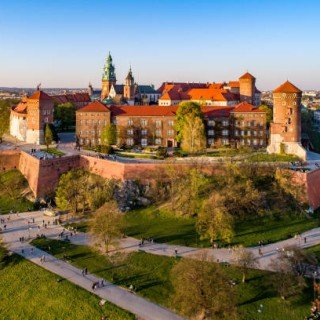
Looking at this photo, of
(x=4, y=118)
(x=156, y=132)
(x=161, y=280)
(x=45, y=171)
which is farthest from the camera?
(x=4, y=118)

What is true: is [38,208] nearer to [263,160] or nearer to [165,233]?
[165,233]

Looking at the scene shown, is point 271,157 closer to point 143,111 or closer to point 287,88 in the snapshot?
point 287,88

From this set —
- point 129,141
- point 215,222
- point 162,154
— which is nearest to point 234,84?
point 129,141

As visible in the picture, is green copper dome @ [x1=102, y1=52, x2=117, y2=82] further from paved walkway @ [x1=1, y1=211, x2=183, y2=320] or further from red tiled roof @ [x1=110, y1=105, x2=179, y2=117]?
paved walkway @ [x1=1, y1=211, x2=183, y2=320]

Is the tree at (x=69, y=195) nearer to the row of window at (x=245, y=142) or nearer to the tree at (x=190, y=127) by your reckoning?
the tree at (x=190, y=127)

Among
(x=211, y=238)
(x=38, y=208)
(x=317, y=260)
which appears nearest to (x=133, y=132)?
(x=38, y=208)

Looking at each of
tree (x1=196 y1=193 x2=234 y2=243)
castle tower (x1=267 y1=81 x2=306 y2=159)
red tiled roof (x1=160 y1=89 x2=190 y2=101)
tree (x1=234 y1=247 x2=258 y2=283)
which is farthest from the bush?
red tiled roof (x1=160 y1=89 x2=190 y2=101)
